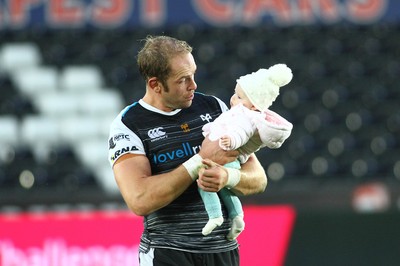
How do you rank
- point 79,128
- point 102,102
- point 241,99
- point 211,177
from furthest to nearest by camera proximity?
point 102,102, point 79,128, point 241,99, point 211,177

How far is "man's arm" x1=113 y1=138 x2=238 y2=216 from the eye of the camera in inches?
151

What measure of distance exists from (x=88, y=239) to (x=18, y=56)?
6.09 m

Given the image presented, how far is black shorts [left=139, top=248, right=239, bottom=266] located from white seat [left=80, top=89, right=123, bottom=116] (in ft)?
27.2

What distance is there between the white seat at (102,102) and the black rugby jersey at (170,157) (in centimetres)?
826

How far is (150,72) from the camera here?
13.2ft

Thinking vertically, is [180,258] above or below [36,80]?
below

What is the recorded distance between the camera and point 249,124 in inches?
152

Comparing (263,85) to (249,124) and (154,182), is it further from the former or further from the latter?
(154,182)

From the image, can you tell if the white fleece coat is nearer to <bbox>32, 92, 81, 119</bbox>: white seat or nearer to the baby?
the baby

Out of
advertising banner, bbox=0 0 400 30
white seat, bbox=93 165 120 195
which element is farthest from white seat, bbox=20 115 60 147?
advertising banner, bbox=0 0 400 30

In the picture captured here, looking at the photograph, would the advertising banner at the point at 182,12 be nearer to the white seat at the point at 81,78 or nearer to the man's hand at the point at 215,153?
the white seat at the point at 81,78

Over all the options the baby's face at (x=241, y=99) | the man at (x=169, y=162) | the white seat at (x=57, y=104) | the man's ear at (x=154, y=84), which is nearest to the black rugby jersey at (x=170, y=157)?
the man at (x=169, y=162)

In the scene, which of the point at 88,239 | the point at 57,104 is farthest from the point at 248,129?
the point at 57,104

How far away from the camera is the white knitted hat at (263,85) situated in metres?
3.92
